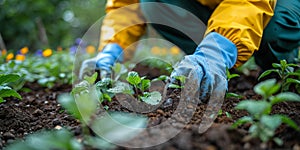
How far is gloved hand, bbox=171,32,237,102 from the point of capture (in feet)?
4.67

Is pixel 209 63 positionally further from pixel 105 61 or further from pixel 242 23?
pixel 105 61

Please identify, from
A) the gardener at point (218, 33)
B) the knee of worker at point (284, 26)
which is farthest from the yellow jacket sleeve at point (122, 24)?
the knee of worker at point (284, 26)

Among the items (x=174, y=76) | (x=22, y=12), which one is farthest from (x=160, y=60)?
(x=22, y=12)

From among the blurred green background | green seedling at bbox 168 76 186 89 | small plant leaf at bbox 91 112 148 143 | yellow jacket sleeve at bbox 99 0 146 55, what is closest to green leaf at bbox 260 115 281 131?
small plant leaf at bbox 91 112 148 143

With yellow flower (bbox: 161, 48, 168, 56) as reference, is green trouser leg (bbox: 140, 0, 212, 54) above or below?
above

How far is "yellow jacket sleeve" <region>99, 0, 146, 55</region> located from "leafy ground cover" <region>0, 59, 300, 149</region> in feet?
1.05

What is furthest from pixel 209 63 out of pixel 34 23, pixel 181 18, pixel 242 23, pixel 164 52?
pixel 34 23

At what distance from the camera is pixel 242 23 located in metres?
1.59

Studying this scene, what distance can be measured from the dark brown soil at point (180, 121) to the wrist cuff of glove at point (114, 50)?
0.35 metres

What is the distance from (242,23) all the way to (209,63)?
0.86ft

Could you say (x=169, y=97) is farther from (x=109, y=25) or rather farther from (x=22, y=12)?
(x=22, y=12)

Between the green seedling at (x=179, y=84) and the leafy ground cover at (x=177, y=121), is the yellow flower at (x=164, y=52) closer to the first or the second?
the leafy ground cover at (x=177, y=121)

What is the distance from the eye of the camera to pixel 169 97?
54.7 inches

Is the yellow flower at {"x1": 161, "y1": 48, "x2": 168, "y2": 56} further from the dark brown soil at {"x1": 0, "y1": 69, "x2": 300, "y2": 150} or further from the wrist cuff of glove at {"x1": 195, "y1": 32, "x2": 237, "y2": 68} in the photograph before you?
the wrist cuff of glove at {"x1": 195, "y1": 32, "x2": 237, "y2": 68}
